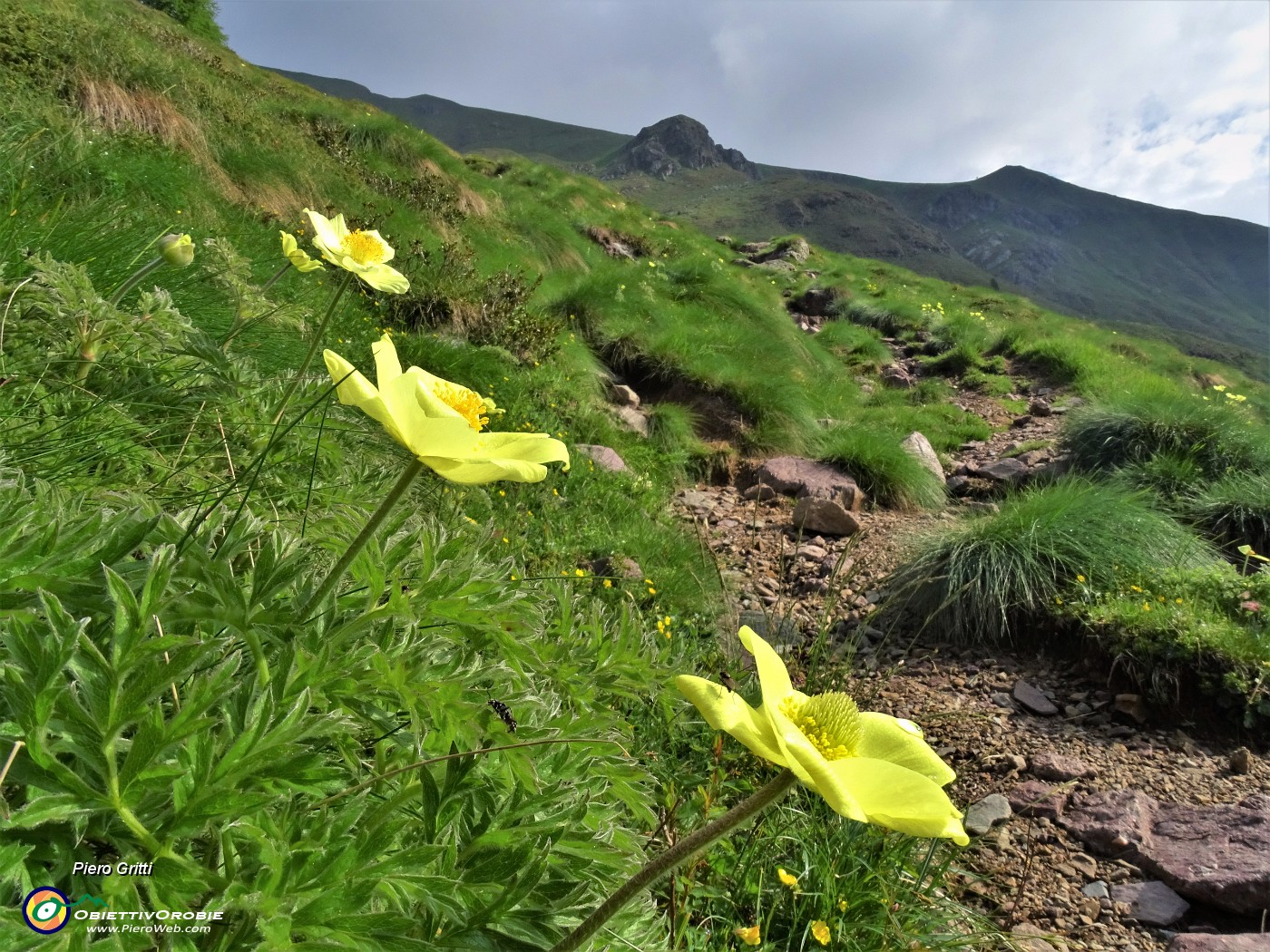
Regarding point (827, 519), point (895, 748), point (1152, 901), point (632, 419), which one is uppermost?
point (632, 419)

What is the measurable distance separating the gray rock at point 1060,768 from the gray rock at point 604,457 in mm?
3071

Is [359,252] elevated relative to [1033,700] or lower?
elevated

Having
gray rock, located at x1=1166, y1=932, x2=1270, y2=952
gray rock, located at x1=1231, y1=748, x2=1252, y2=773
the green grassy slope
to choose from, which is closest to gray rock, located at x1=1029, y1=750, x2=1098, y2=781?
gray rock, located at x1=1231, y1=748, x2=1252, y2=773

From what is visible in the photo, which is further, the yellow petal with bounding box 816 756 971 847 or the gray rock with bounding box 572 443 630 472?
the gray rock with bounding box 572 443 630 472

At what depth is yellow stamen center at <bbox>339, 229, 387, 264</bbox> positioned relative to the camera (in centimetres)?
185

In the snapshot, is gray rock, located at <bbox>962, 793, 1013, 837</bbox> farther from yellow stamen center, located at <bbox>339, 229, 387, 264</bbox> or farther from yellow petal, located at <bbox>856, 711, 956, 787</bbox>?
yellow stamen center, located at <bbox>339, 229, 387, 264</bbox>

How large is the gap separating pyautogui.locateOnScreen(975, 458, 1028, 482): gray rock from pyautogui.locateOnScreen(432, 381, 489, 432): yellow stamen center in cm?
692

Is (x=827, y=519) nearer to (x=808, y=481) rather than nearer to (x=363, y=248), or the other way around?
(x=808, y=481)

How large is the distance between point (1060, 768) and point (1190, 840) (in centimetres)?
50

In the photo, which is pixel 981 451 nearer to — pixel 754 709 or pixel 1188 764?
pixel 1188 764

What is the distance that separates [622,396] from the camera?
22.8ft

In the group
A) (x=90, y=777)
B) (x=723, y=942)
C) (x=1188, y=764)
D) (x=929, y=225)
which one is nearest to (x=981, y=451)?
(x=1188, y=764)

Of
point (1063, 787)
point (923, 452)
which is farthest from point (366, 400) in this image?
point (923, 452)

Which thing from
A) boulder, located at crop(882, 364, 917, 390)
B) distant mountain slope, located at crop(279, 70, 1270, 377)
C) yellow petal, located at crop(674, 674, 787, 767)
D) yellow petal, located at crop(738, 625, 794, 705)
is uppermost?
distant mountain slope, located at crop(279, 70, 1270, 377)
